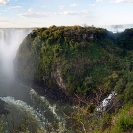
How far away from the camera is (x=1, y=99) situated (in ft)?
91.4

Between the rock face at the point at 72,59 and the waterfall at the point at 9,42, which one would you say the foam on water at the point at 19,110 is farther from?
the waterfall at the point at 9,42

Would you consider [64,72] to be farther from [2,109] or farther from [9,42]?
[9,42]

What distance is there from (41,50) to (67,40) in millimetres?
3820

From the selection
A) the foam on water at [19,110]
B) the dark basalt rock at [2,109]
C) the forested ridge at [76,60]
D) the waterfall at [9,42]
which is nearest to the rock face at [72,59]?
the forested ridge at [76,60]

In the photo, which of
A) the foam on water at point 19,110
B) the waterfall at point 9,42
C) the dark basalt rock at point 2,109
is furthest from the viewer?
the waterfall at point 9,42

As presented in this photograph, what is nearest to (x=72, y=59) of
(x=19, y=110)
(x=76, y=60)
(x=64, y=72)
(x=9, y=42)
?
(x=76, y=60)

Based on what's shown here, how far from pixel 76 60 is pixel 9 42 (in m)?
22.3

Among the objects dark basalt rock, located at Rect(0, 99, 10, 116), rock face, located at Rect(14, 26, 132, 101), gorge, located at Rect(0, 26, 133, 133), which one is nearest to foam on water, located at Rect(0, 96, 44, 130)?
gorge, located at Rect(0, 26, 133, 133)

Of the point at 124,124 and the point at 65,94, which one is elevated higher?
the point at 124,124

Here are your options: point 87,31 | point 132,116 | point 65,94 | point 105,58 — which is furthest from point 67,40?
point 132,116

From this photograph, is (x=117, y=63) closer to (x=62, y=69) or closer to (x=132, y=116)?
(x=62, y=69)

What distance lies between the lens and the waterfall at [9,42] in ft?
145

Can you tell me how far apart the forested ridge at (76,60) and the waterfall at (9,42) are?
9.40m

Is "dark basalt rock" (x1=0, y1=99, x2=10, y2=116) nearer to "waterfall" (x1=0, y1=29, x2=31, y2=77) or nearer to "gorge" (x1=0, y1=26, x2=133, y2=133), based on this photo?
"gorge" (x1=0, y1=26, x2=133, y2=133)
